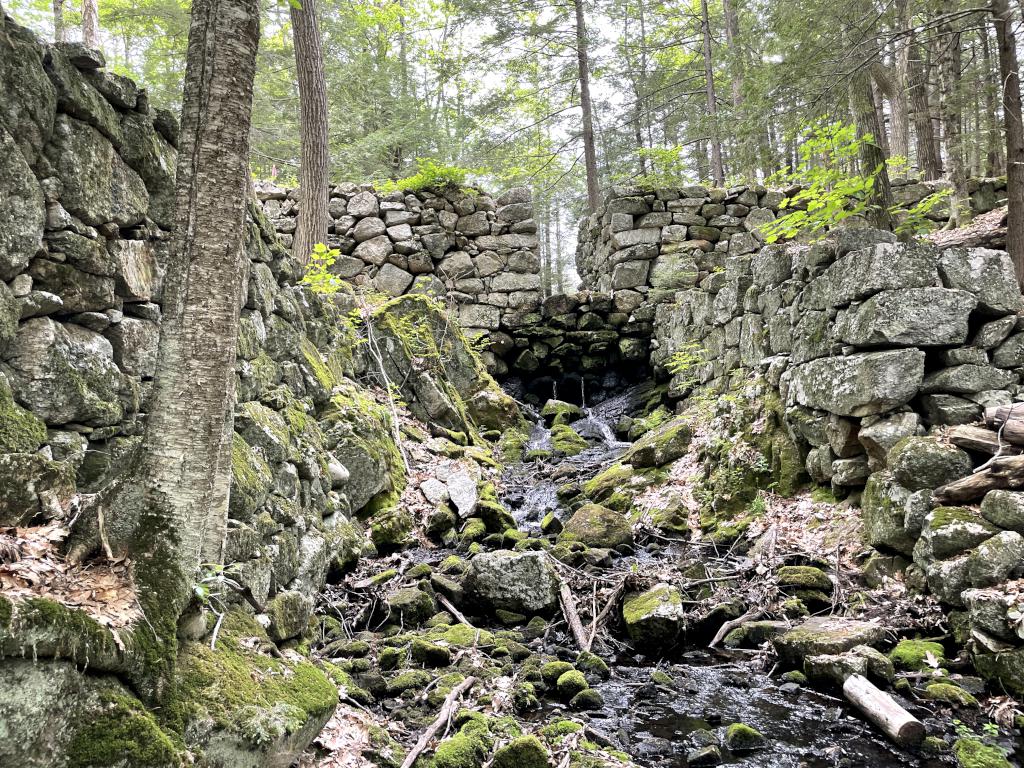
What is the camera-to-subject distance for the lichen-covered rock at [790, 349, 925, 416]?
18.3 ft

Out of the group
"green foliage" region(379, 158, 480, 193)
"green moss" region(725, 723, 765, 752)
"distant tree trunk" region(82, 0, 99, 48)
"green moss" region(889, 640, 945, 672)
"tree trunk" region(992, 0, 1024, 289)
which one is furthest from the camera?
"green foliage" region(379, 158, 480, 193)

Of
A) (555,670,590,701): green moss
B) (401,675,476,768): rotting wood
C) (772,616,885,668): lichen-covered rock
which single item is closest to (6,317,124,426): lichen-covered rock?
(401,675,476,768): rotting wood

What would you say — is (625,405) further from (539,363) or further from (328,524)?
(328,524)

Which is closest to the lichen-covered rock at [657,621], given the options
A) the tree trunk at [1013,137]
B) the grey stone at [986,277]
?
the grey stone at [986,277]

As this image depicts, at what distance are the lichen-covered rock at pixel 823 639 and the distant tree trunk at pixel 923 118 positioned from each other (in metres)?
11.4

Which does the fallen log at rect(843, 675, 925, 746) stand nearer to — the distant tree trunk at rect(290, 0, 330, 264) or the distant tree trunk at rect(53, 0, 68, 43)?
the distant tree trunk at rect(290, 0, 330, 264)

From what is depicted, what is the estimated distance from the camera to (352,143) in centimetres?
1580

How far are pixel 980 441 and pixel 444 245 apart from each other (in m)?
10.1

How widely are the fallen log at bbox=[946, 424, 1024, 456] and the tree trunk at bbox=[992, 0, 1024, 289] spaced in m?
3.37

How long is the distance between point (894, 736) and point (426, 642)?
3.14m

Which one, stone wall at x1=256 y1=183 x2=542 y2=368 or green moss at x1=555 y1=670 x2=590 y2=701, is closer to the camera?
green moss at x1=555 y1=670 x2=590 y2=701

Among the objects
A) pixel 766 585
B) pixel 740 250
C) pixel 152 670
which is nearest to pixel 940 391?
pixel 766 585

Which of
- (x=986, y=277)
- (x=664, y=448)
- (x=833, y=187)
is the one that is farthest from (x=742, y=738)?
(x=833, y=187)

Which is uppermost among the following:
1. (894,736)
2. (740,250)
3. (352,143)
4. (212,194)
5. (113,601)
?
(352,143)
